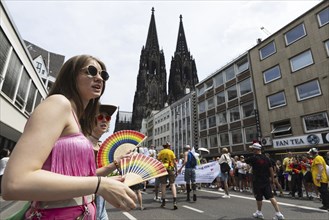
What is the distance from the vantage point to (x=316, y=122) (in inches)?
839

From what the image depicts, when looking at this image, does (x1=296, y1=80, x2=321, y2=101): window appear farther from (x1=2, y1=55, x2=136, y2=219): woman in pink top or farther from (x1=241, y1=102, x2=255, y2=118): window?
(x1=2, y1=55, x2=136, y2=219): woman in pink top

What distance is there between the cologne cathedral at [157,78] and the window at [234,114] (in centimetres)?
4879

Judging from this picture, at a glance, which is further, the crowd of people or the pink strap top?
the pink strap top

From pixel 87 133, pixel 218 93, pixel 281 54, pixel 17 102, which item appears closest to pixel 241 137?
pixel 218 93

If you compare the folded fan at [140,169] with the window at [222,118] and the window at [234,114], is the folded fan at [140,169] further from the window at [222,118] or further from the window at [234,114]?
the window at [222,118]

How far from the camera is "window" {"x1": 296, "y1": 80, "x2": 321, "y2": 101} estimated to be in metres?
21.5

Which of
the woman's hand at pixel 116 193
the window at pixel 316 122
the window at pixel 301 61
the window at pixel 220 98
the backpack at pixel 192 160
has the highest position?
the window at pixel 220 98

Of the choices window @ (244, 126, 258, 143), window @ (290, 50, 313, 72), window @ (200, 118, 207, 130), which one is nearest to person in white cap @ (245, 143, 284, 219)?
window @ (290, 50, 313, 72)

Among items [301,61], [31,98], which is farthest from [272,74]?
[31,98]

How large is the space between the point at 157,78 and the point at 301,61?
2713 inches

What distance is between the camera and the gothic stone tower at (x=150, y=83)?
85062 mm

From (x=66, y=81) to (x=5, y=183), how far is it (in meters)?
0.65

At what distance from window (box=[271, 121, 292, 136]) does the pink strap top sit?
26065mm

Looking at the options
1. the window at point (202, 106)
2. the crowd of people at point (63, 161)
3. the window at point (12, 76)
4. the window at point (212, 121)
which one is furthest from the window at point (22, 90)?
the window at point (202, 106)
